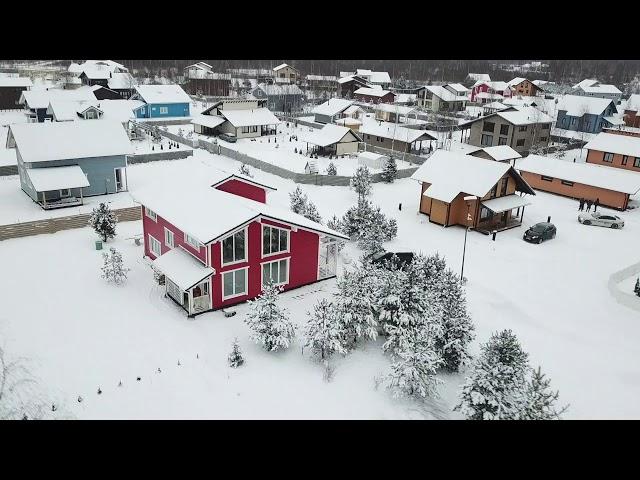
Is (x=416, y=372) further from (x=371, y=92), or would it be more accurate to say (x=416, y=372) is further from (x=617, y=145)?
(x=371, y=92)

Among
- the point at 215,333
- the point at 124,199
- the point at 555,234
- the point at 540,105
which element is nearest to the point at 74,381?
the point at 215,333

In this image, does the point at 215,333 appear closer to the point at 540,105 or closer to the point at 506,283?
the point at 506,283

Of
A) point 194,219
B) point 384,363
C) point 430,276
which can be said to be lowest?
point 384,363

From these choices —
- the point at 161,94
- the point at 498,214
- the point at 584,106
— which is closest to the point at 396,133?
the point at 498,214

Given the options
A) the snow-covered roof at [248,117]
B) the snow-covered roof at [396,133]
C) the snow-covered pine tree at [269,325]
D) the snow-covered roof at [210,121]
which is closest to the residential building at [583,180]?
the snow-covered roof at [396,133]

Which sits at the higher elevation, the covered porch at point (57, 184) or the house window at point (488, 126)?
the house window at point (488, 126)

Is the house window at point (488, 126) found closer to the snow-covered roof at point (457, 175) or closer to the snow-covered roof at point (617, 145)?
the snow-covered roof at point (617, 145)

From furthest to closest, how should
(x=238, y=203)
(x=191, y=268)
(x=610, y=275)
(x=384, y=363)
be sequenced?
1. (x=610, y=275)
2. (x=238, y=203)
3. (x=191, y=268)
4. (x=384, y=363)
